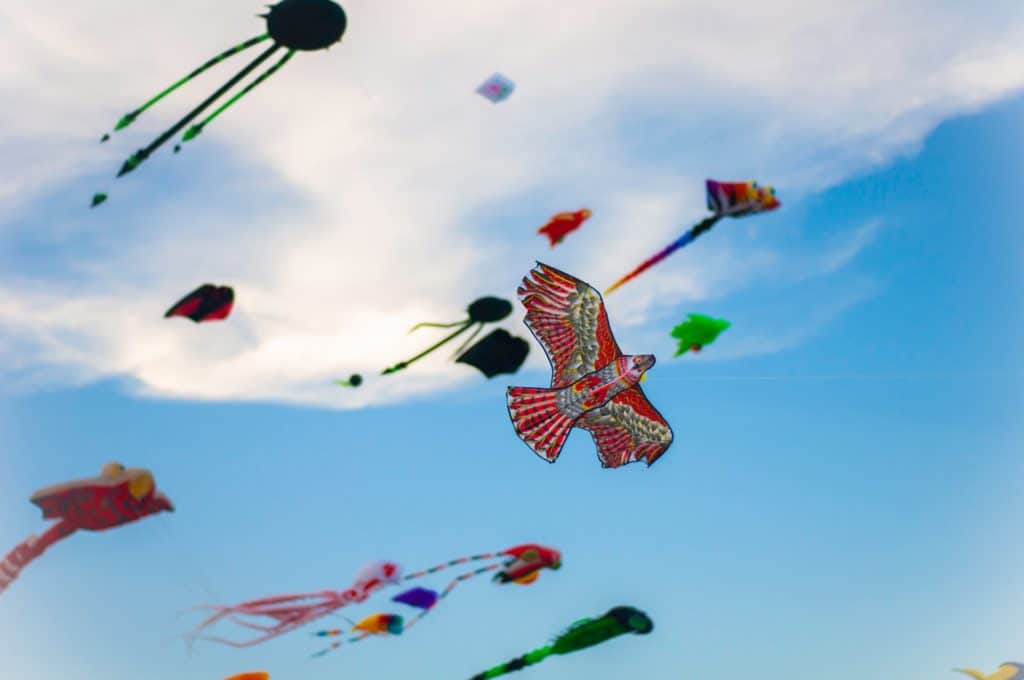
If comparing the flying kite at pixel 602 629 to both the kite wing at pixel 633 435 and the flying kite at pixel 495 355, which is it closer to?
the kite wing at pixel 633 435

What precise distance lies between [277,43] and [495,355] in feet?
30.9

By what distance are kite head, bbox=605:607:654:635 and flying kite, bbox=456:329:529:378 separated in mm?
6724

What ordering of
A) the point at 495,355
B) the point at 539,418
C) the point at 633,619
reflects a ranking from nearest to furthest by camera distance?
the point at 633,619 → the point at 495,355 → the point at 539,418

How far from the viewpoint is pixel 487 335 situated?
27328 millimetres

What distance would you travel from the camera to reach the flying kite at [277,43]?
22969mm

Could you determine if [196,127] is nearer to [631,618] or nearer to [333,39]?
[333,39]

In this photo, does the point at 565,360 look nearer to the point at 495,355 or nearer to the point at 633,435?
the point at 495,355

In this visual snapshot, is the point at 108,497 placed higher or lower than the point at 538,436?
lower

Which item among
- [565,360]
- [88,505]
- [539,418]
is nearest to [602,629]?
[539,418]

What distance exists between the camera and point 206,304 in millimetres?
24672

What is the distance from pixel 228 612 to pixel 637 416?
12.5 metres

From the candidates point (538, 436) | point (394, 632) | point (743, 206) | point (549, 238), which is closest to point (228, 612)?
point (394, 632)

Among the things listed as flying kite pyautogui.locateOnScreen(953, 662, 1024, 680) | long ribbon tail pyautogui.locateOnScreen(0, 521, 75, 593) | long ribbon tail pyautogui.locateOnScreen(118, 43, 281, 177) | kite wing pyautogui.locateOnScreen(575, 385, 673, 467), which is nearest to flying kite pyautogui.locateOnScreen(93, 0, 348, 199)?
long ribbon tail pyautogui.locateOnScreen(118, 43, 281, 177)

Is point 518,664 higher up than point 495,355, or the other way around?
point 495,355
